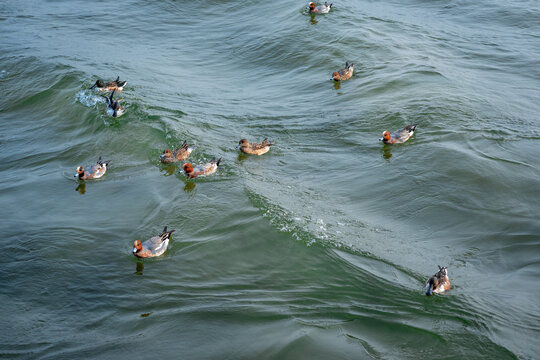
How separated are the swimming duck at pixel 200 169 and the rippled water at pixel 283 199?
10.7 inches

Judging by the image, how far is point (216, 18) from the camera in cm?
2753

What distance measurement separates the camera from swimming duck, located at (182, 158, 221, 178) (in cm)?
1309

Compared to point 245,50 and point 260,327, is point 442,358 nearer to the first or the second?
point 260,327

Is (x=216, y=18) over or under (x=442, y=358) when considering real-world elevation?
over

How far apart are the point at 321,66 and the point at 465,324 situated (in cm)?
1347

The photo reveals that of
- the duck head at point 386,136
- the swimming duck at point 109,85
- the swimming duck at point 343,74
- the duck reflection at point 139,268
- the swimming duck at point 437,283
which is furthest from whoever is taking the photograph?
the swimming duck at point 343,74

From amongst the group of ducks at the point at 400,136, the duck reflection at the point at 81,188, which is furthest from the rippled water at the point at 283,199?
the group of ducks at the point at 400,136

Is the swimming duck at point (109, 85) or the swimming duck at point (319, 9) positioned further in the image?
the swimming duck at point (319, 9)

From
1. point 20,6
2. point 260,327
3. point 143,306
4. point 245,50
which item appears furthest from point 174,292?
point 20,6

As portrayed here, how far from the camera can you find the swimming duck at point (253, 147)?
13914mm

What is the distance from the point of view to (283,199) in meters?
12.1

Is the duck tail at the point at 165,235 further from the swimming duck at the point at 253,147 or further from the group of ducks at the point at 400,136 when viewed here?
the group of ducks at the point at 400,136

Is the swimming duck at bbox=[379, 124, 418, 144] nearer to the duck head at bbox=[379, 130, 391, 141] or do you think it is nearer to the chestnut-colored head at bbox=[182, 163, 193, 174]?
the duck head at bbox=[379, 130, 391, 141]

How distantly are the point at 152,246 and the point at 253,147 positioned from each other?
462 centimetres
